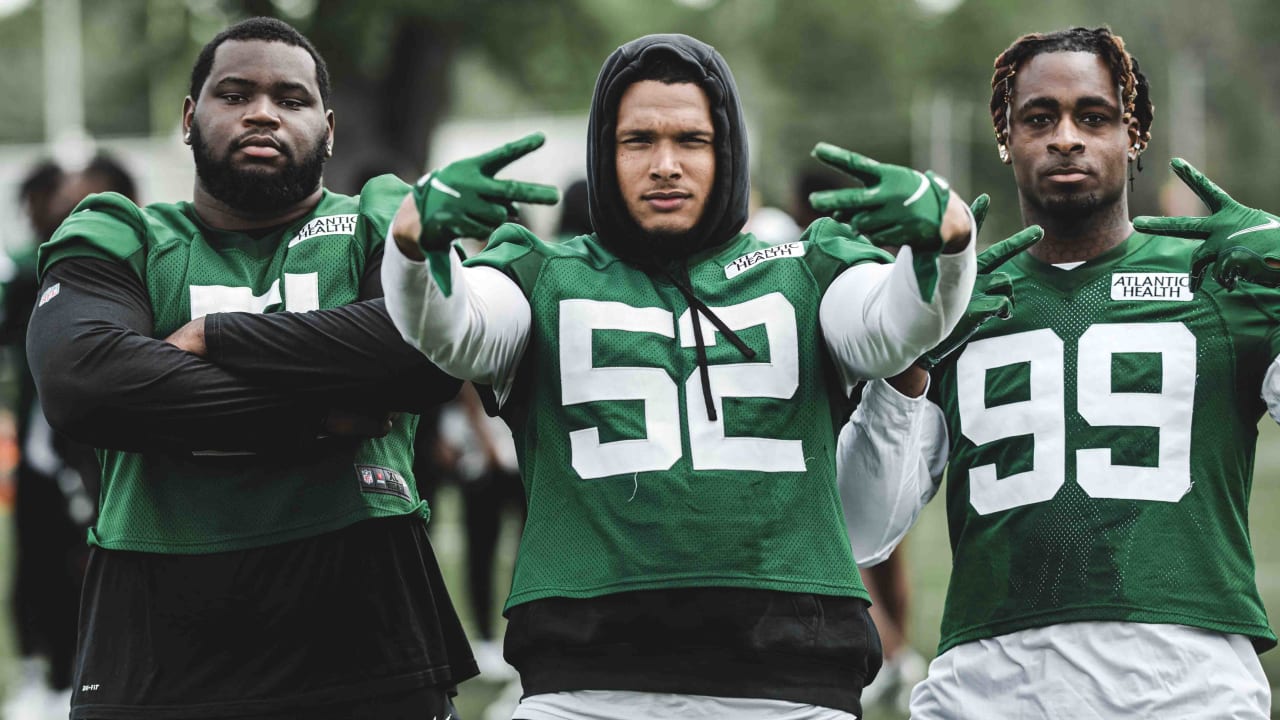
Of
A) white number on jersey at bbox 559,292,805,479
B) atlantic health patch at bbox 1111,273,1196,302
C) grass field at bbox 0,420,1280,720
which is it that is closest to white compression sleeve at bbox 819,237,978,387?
white number on jersey at bbox 559,292,805,479

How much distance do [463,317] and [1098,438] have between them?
1.59 meters

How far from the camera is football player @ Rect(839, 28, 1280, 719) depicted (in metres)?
4.07

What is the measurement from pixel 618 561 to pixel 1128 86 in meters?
1.79

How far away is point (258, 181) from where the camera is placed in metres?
4.12

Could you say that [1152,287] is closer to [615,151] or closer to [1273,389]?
[1273,389]

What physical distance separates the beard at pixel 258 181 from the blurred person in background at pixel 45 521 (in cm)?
362

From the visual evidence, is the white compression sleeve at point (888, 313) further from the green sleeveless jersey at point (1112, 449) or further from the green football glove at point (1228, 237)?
the green football glove at point (1228, 237)

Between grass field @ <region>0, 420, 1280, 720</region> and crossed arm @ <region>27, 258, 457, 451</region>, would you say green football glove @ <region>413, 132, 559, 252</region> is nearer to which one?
crossed arm @ <region>27, 258, 457, 451</region>

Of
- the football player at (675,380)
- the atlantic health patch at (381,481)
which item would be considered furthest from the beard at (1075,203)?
the atlantic health patch at (381,481)

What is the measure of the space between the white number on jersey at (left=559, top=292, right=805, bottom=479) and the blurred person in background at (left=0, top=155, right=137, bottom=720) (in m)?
4.37

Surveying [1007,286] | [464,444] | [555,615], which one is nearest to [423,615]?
[555,615]

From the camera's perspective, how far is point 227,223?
418 cm

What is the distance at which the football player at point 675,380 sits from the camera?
3.48 meters

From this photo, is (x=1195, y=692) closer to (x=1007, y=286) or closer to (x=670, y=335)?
(x=1007, y=286)
